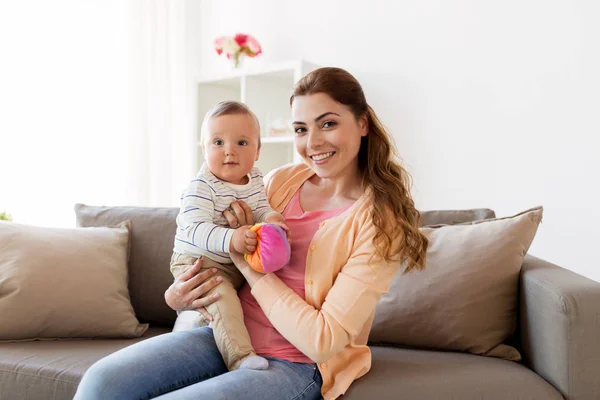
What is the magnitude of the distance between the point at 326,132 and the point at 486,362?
80 centimetres

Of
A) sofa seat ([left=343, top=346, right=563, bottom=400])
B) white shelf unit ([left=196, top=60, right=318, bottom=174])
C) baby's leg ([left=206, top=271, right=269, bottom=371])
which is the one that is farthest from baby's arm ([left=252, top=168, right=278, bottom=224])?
white shelf unit ([left=196, top=60, right=318, bottom=174])

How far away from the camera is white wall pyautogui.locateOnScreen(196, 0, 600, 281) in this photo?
104 inches

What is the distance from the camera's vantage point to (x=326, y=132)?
4.96 ft

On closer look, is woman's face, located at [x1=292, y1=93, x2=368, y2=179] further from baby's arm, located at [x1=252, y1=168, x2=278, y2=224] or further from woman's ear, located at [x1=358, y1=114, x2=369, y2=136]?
baby's arm, located at [x1=252, y1=168, x2=278, y2=224]

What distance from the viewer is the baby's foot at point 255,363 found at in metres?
1.37

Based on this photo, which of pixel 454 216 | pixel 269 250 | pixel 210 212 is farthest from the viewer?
pixel 454 216

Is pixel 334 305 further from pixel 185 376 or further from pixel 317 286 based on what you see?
pixel 185 376

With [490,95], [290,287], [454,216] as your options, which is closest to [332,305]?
[290,287]

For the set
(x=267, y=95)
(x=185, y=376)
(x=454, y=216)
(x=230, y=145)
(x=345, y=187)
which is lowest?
(x=185, y=376)

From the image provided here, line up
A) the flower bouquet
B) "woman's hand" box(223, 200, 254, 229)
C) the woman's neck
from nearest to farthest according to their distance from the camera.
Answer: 1. "woman's hand" box(223, 200, 254, 229)
2. the woman's neck
3. the flower bouquet

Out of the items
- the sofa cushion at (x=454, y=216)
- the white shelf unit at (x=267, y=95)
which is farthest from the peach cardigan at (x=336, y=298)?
the white shelf unit at (x=267, y=95)

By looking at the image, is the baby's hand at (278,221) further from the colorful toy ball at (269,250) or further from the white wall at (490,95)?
the white wall at (490,95)

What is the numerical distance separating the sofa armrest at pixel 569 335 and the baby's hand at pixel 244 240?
79cm

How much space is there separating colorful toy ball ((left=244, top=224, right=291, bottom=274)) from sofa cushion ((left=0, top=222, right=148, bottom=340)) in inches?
32.7
